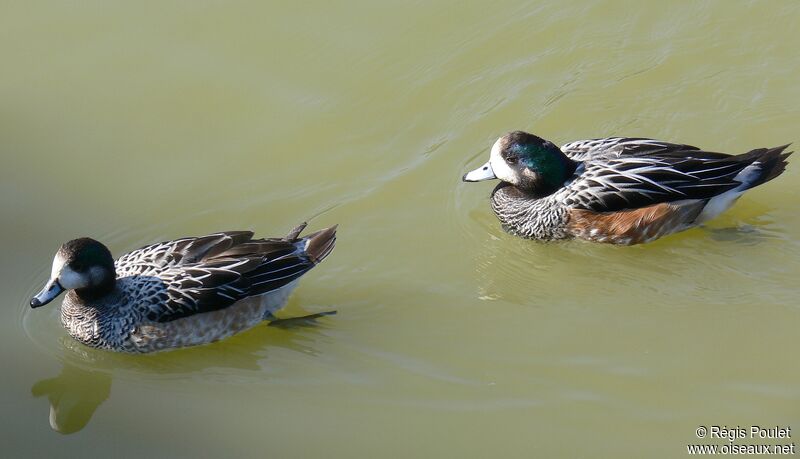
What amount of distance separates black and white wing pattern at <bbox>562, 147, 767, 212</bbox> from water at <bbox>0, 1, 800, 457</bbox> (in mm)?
432

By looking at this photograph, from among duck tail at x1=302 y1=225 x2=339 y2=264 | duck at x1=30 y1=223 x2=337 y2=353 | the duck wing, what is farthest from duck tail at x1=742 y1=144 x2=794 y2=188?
duck at x1=30 y1=223 x2=337 y2=353

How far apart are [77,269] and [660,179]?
4.92 metres

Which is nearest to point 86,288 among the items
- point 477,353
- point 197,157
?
point 197,157

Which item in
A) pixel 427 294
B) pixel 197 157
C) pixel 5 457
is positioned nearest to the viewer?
pixel 5 457

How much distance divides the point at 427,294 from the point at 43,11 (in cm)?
579

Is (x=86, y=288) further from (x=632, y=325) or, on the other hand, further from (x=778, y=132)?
(x=778, y=132)

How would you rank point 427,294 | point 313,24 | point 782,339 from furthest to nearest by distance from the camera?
point 313,24 < point 427,294 < point 782,339

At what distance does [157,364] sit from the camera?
8359mm

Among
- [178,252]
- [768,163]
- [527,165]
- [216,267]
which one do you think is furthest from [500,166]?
[178,252]

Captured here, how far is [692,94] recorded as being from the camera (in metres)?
10.8

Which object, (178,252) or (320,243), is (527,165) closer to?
(320,243)

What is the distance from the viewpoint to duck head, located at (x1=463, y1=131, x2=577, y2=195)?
9.63 m

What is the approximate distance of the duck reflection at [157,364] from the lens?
8.06 m

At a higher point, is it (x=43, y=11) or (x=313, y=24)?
(x=43, y=11)
